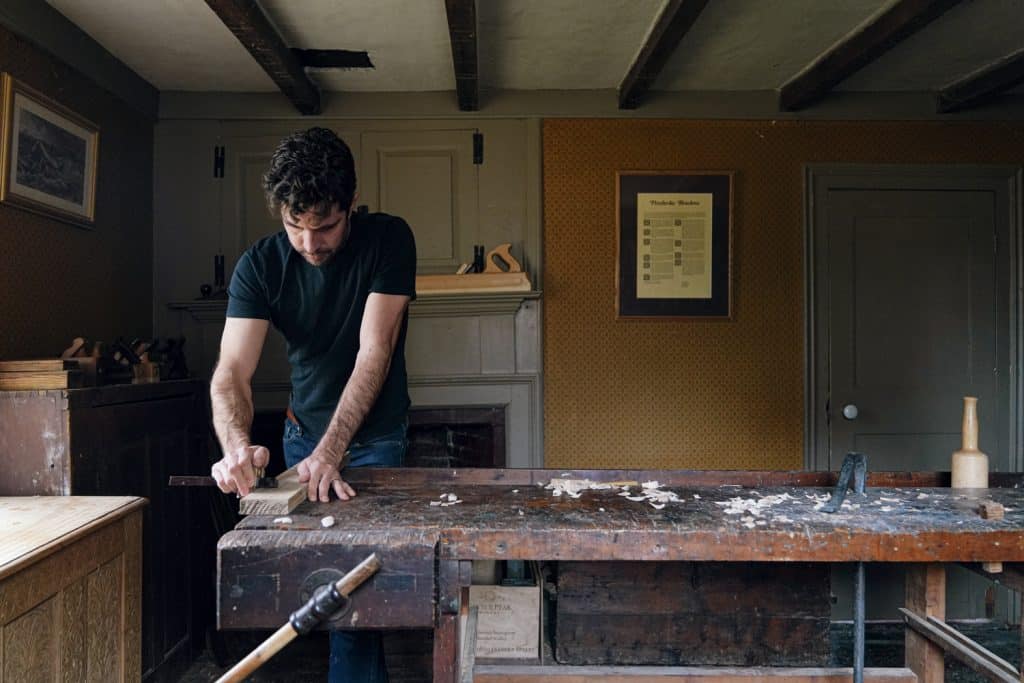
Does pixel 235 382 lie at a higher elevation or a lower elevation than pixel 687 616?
higher

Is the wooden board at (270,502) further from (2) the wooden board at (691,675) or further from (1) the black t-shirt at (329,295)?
(2) the wooden board at (691,675)

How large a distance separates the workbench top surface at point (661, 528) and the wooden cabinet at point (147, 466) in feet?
3.63

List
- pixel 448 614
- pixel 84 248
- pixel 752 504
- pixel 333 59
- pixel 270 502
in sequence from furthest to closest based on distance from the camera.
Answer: pixel 333 59 < pixel 84 248 < pixel 752 504 < pixel 270 502 < pixel 448 614

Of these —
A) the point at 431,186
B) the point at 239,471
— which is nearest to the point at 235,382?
the point at 239,471

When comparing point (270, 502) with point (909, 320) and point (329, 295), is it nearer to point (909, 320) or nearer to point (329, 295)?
point (329, 295)

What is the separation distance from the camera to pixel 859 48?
2.64 meters

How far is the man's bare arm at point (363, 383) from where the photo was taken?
5.21ft

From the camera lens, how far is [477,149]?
3.31 metres

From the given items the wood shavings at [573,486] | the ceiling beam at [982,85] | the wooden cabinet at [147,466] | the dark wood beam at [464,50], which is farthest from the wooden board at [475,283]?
the ceiling beam at [982,85]

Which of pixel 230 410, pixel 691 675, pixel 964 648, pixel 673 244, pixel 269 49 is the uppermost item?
pixel 269 49

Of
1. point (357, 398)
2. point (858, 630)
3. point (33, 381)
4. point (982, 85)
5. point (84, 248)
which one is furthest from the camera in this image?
point (982, 85)

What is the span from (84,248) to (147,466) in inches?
36.3

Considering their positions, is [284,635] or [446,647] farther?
[446,647]

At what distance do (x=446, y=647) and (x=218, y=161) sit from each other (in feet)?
9.18
